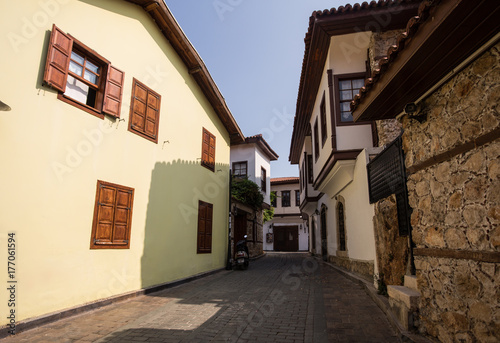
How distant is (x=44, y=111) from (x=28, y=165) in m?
0.95

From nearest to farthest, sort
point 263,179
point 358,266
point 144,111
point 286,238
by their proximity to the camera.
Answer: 1. point 144,111
2. point 358,266
3. point 263,179
4. point 286,238

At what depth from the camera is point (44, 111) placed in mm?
5223

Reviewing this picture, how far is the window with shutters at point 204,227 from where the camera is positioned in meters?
10.3

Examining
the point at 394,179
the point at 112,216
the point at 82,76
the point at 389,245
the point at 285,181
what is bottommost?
the point at 389,245

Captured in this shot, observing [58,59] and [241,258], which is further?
[241,258]

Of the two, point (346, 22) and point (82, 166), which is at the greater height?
point (346, 22)

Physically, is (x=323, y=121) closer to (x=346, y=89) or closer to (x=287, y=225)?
(x=346, y=89)

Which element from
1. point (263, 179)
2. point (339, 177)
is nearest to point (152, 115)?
point (339, 177)

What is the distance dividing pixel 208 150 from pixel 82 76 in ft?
18.7

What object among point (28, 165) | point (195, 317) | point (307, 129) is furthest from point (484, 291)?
point (307, 129)

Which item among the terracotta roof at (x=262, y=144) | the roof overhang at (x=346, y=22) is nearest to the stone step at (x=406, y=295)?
the roof overhang at (x=346, y=22)

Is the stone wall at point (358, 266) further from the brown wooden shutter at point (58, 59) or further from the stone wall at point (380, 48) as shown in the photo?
the brown wooden shutter at point (58, 59)

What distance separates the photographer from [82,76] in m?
6.30

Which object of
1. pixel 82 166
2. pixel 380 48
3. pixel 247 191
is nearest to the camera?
pixel 82 166
